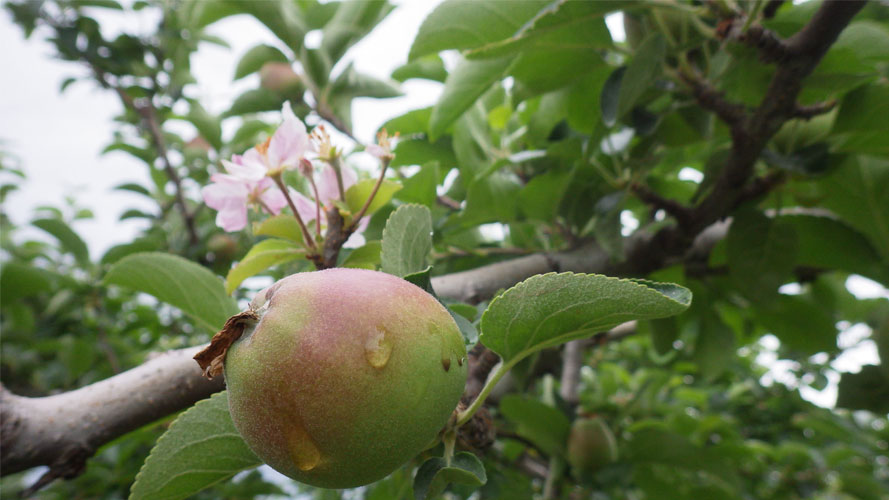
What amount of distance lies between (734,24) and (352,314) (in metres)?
0.67

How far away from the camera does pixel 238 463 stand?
50 centimetres

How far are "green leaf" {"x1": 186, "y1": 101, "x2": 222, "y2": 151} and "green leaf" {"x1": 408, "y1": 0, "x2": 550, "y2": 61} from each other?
3.95ft

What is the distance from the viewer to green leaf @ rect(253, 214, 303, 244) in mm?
582

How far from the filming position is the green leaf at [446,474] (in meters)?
0.45

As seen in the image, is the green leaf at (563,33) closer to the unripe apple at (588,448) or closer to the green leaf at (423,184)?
the green leaf at (423,184)

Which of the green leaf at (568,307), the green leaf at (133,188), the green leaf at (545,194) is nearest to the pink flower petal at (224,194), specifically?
the green leaf at (568,307)

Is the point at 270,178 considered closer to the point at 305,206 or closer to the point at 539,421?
the point at 305,206

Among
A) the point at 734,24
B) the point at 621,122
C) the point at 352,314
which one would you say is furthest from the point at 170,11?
the point at 352,314

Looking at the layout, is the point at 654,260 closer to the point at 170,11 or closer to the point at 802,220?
the point at 802,220

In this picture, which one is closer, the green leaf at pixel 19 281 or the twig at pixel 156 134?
the green leaf at pixel 19 281

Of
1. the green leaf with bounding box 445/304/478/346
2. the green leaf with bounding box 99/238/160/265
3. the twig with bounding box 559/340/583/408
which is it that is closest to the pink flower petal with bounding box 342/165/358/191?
the green leaf with bounding box 445/304/478/346

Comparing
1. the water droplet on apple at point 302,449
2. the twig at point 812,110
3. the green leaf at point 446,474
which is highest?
the water droplet on apple at point 302,449

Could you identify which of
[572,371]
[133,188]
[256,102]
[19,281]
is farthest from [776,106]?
[133,188]

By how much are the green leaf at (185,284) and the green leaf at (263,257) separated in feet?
0.15
